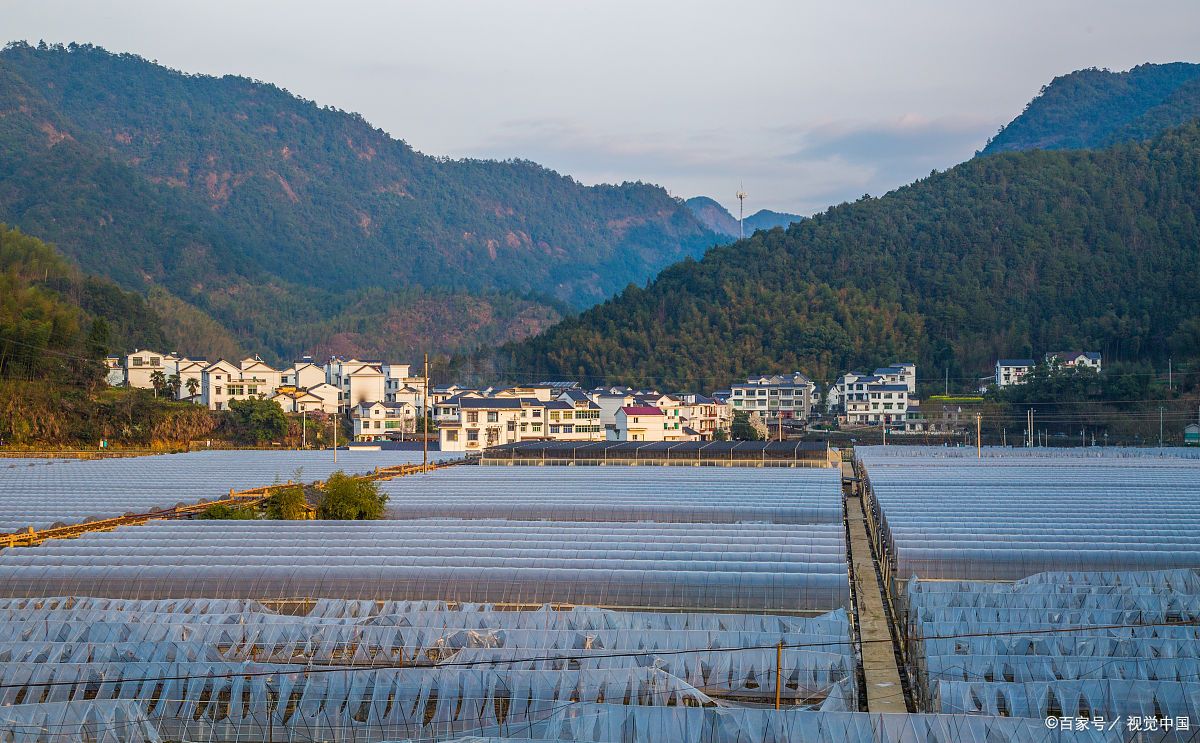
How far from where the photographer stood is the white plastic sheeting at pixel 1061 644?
11.3 metres

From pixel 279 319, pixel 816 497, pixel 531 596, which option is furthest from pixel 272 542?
pixel 279 319

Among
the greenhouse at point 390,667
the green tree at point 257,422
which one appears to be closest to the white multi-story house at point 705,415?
the green tree at point 257,422

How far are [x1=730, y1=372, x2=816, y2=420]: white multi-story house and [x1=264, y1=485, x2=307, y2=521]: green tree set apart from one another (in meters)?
48.4

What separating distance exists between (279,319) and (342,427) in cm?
6609

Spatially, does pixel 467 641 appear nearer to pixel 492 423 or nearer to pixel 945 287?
pixel 492 423

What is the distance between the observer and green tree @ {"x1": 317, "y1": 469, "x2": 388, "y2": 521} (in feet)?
83.1

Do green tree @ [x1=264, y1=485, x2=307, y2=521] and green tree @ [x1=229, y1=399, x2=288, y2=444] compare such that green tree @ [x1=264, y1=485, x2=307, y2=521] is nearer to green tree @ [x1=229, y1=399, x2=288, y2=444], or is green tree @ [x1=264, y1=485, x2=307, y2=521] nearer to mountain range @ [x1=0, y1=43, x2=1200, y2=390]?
mountain range @ [x1=0, y1=43, x2=1200, y2=390]

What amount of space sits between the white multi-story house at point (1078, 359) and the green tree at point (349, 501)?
49.3 metres

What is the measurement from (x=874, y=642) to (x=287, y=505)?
14849 mm

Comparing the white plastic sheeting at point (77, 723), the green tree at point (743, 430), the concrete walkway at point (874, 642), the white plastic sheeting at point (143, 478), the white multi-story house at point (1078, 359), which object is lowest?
the concrete walkway at point (874, 642)

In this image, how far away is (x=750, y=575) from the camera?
16922 mm

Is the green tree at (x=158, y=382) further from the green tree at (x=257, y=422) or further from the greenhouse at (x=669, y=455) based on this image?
the greenhouse at (x=669, y=455)

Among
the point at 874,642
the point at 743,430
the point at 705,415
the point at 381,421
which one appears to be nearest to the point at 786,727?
the point at 874,642

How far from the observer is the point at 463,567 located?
17.8 metres
